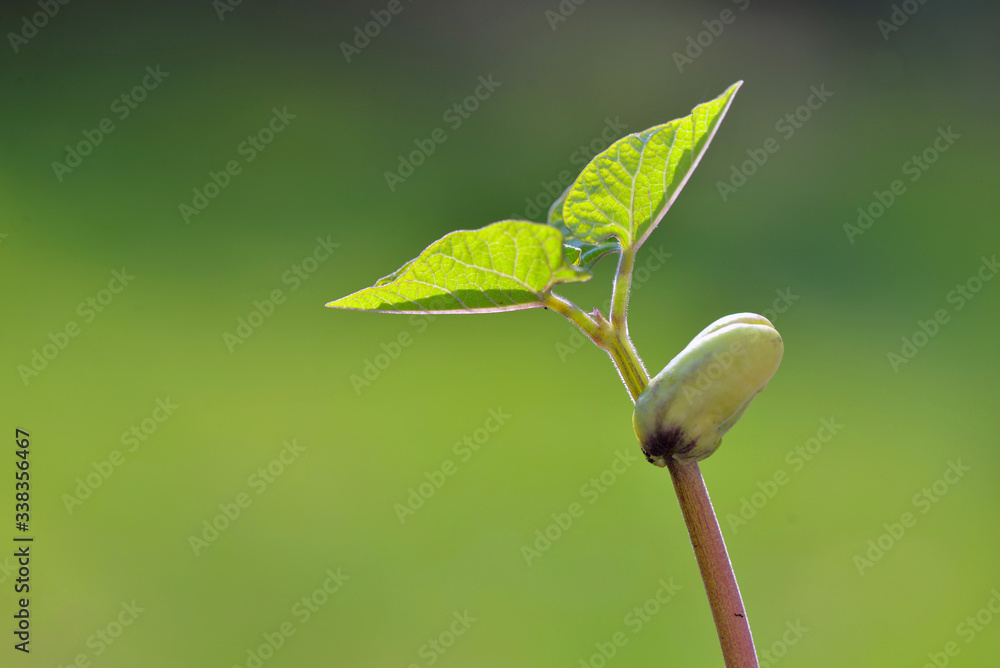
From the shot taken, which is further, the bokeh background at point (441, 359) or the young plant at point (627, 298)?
the bokeh background at point (441, 359)

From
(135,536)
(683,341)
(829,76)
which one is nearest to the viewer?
(135,536)

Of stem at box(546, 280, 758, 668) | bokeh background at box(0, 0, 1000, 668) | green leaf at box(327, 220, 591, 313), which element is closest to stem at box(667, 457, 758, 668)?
stem at box(546, 280, 758, 668)

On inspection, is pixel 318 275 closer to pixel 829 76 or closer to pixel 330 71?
pixel 330 71

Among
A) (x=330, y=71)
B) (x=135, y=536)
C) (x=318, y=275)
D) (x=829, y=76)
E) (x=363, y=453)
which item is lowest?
(x=135, y=536)

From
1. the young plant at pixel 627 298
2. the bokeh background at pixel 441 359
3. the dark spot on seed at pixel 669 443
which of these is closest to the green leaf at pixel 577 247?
the young plant at pixel 627 298

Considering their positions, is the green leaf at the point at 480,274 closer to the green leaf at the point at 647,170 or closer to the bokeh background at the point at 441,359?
the green leaf at the point at 647,170

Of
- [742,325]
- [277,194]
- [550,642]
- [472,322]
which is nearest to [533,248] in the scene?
[742,325]

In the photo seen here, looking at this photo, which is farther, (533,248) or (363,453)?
(363,453)

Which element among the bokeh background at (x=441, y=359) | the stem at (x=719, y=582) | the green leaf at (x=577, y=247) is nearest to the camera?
the stem at (x=719, y=582)
